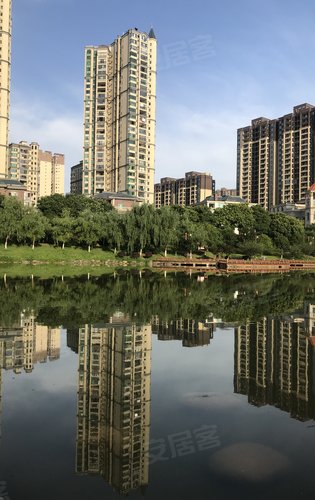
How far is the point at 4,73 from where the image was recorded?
76.9 meters

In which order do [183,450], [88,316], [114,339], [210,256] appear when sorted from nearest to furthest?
[183,450], [114,339], [88,316], [210,256]

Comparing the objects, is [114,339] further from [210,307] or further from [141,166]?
[141,166]

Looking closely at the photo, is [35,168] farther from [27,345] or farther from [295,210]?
[27,345]

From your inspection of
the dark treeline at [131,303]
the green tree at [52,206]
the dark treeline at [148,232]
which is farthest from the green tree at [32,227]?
the dark treeline at [131,303]

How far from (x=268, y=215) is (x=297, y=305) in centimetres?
5047

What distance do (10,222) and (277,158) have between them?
85152 mm

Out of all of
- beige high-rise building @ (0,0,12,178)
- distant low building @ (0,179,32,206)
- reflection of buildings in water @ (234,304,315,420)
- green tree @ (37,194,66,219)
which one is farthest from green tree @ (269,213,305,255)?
reflection of buildings in water @ (234,304,315,420)

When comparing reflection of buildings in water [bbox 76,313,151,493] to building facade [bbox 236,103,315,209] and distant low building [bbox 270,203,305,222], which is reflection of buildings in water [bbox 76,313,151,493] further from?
building facade [bbox 236,103,315,209]

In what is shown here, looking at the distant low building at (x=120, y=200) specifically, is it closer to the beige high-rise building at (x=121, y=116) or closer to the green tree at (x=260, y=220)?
the beige high-rise building at (x=121, y=116)

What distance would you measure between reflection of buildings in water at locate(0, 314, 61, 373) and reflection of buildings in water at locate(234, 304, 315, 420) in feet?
13.8

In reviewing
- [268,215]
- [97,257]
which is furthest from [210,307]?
[268,215]

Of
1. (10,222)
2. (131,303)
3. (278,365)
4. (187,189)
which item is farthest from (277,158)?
(278,365)

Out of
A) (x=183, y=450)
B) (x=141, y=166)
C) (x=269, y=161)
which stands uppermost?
(x=269, y=161)

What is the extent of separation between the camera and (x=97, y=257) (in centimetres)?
4756
